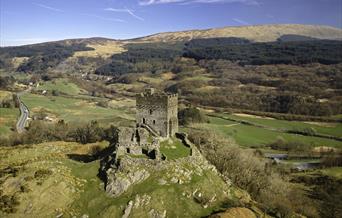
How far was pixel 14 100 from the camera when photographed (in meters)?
147

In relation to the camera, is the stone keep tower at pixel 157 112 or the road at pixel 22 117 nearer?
the stone keep tower at pixel 157 112

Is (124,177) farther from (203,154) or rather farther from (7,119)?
(7,119)

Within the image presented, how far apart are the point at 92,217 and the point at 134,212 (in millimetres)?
4307

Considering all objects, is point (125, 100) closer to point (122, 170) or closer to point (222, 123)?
point (222, 123)

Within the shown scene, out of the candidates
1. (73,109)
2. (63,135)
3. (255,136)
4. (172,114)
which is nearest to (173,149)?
(172,114)

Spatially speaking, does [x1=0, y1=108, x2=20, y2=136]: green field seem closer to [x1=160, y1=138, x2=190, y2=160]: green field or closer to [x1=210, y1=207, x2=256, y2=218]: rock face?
[x1=160, y1=138, x2=190, y2=160]: green field

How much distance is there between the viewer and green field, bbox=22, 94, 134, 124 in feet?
428

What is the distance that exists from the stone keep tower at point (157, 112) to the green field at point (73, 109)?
70724mm

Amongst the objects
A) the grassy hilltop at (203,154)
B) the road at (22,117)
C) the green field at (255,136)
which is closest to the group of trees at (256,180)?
the grassy hilltop at (203,154)

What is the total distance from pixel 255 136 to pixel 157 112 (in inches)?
2788

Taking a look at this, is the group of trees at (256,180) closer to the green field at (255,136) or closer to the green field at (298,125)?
the green field at (255,136)

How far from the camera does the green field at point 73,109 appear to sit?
130 m

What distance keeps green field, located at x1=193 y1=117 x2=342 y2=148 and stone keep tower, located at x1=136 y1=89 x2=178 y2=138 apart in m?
57.6

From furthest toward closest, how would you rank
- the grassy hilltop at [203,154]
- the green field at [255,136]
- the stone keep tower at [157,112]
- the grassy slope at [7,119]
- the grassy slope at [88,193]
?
the green field at [255,136] < the grassy slope at [7,119] < the stone keep tower at [157,112] < the grassy hilltop at [203,154] < the grassy slope at [88,193]
